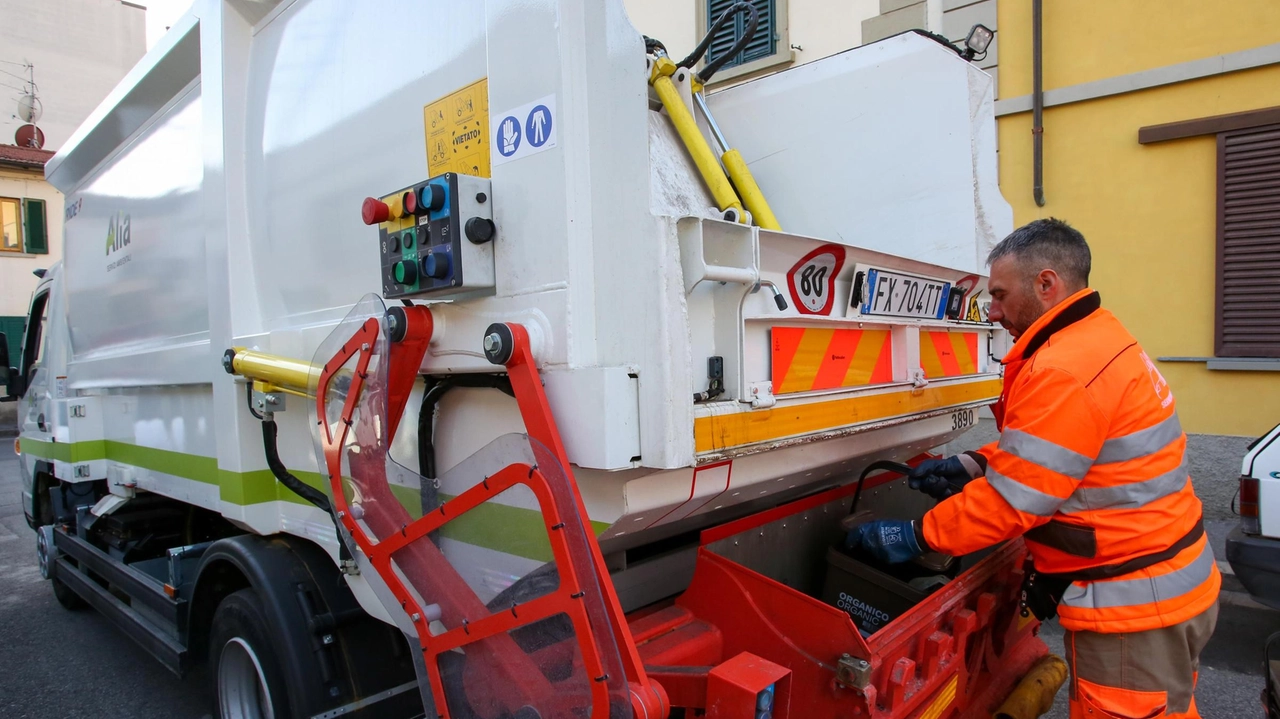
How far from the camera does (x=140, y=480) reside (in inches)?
134

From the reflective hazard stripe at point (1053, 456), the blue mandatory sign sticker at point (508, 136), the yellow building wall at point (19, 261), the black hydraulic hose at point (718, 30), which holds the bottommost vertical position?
the reflective hazard stripe at point (1053, 456)

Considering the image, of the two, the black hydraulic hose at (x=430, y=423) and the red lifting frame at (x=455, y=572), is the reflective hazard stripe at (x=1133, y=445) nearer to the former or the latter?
the red lifting frame at (x=455, y=572)

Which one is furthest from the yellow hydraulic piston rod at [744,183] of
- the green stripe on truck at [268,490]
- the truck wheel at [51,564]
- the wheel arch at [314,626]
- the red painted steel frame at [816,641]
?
the truck wheel at [51,564]

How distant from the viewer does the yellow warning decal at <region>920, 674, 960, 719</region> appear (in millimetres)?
1797

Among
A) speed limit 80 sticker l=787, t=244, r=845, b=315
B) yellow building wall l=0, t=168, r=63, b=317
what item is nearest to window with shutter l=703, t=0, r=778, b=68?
speed limit 80 sticker l=787, t=244, r=845, b=315

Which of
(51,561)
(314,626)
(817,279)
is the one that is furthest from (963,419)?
(51,561)

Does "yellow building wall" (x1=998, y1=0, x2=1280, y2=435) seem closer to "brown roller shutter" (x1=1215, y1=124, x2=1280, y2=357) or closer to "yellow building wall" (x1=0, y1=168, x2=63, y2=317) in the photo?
"brown roller shutter" (x1=1215, y1=124, x2=1280, y2=357)

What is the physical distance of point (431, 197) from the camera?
61.2 inches

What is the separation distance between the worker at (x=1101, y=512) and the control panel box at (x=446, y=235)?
4.21ft

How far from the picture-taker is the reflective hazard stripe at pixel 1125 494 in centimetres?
177

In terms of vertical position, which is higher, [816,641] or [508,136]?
[508,136]

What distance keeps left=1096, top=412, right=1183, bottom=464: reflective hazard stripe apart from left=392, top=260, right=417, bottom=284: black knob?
169 centimetres

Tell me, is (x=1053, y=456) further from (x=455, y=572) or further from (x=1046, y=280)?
(x=455, y=572)

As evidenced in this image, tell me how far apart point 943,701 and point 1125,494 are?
70 centimetres
